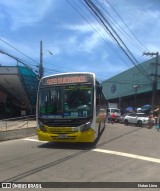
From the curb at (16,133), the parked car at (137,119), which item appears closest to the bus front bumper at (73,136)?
the curb at (16,133)

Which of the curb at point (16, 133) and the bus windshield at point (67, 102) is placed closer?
the bus windshield at point (67, 102)

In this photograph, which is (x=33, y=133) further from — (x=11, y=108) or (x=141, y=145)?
(x=11, y=108)

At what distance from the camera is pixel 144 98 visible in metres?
69.1

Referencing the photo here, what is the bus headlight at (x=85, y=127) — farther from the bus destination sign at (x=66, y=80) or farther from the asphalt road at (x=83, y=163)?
the bus destination sign at (x=66, y=80)

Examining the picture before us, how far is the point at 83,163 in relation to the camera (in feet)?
41.9

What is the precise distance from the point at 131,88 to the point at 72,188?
61072 millimetres

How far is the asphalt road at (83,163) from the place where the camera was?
33.6 feet

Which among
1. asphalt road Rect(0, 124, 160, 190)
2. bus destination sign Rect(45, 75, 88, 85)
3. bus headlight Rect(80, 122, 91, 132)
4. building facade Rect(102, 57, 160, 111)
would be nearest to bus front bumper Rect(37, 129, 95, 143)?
bus headlight Rect(80, 122, 91, 132)

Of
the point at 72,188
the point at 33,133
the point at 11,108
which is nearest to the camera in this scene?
the point at 72,188

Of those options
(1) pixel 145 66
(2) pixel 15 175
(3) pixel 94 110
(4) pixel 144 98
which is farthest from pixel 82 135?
(4) pixel 144 98

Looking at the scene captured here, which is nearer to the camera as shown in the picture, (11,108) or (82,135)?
(82,135)

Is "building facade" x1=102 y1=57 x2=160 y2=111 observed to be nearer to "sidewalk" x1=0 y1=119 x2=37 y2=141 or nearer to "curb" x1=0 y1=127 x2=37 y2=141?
"sidewalk" x1=0 y1=119 x2=37 y2=141

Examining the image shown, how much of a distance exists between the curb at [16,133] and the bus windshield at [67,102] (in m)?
3.80

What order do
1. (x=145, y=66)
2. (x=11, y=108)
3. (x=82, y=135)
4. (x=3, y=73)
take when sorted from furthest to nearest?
(x=145, y=66)
(x=11, y=108)
(x=3, y=73)
(x=82, y=135)
